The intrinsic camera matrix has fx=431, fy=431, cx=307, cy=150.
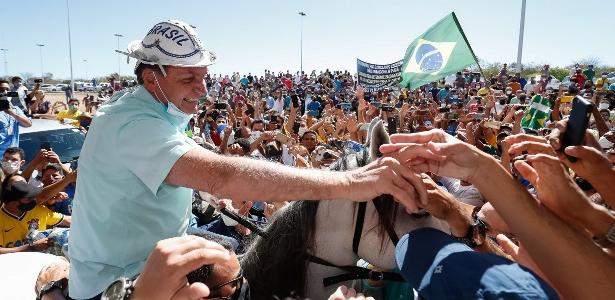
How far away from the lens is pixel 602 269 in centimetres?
123

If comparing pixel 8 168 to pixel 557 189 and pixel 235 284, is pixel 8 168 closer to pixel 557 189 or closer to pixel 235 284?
pixel 235 284

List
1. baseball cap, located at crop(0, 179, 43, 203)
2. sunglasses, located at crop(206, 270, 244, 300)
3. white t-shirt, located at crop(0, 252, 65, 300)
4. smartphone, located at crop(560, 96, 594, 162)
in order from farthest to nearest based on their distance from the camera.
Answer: baseball cap, located at crop(0, 179, 43, 203) → white t-shirt, located at crop(0, 252, 65, 300) → sunglasses, located at crop(206, 270, 244, 300) → smartphone, located at crop(560, 96, 594, 162)

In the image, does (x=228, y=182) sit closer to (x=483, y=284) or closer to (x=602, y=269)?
(x=483, y=284)

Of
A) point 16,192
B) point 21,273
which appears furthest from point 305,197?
point 16,192

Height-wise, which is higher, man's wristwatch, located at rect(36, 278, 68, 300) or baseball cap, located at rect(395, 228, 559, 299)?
baseball cap, located at rect(395, 228, 559, 299)

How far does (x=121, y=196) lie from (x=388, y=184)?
1085mm

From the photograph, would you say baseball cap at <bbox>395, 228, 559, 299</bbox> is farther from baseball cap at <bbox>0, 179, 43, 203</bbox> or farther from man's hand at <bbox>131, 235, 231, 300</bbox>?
baseball cap at <bbox>0, 179, 43, 203</bbox>

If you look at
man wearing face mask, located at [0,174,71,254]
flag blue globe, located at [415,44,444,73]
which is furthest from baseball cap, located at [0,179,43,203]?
flag blue globe, located at [415,44,444,73]

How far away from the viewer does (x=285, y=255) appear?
6.67ft

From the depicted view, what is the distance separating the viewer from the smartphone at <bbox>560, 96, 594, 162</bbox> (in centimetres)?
138

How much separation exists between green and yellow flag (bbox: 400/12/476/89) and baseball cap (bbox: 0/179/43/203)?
673 centimetres

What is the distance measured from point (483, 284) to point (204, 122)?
12.3m

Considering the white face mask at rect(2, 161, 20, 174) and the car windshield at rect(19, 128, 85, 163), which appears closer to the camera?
the white face mask at rect(2, 161, 20, 174)

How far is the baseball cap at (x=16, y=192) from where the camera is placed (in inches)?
175
